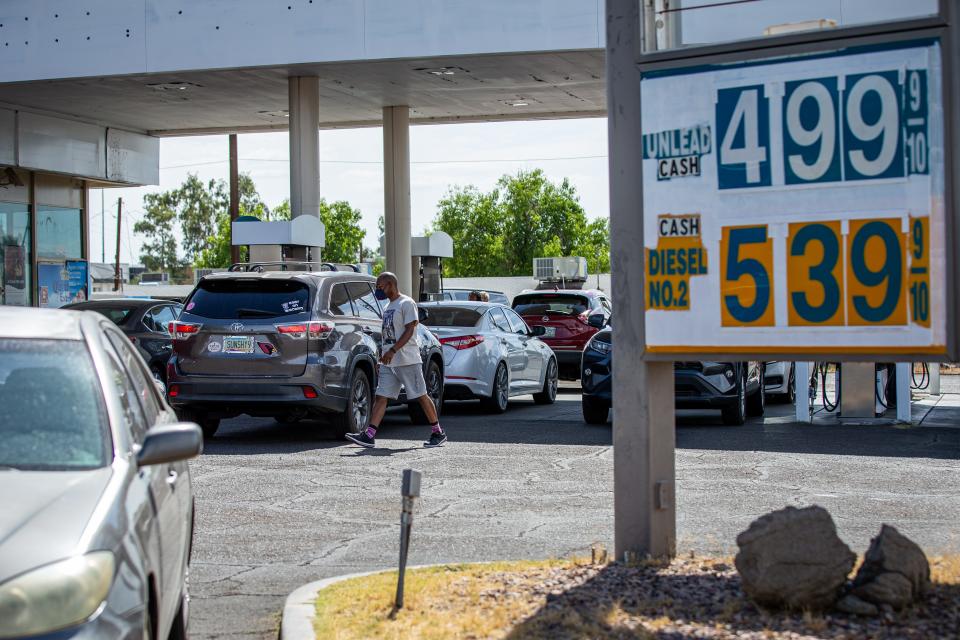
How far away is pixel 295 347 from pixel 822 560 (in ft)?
28.4

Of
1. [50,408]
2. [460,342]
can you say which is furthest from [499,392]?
[50,408]

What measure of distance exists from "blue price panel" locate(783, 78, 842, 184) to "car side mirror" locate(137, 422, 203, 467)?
3.22 metres

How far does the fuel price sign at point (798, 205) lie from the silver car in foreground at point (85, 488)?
269 cm

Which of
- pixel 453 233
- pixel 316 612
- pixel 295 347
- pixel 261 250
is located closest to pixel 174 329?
pixel 295 347

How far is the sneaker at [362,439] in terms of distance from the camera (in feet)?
42.9

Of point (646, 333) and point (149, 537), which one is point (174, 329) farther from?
point (149, 537)

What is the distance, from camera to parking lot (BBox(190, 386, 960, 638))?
296 inches

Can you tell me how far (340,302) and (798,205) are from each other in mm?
8593

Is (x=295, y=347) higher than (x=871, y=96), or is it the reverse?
(x=871, y=96)

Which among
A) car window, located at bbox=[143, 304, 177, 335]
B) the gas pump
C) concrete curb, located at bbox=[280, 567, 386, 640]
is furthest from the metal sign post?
the gas pump

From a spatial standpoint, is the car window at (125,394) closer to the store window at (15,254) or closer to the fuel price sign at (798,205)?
the fuel price sign at (798,205)

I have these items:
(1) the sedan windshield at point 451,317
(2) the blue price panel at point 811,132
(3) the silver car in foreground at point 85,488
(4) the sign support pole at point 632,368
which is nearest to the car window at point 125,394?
(3) the silver car in foreground at point 85,488

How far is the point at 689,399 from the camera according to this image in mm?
15000

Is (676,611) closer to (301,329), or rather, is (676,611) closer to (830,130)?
(830,130)
